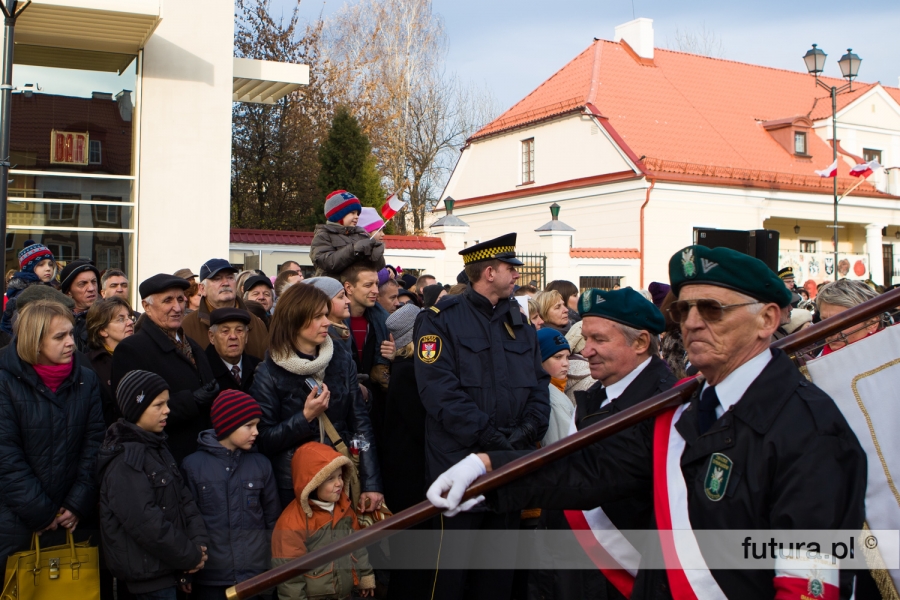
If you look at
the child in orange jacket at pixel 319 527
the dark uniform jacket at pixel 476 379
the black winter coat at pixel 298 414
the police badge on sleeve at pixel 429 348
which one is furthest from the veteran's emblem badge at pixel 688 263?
the black winter coat at pixel 298 414

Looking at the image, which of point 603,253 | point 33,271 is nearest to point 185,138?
point 33,271

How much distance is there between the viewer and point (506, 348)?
467cm

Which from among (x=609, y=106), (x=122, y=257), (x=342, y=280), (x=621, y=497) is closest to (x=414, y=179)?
(x=609, y=106)

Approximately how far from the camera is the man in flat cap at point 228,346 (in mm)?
5016

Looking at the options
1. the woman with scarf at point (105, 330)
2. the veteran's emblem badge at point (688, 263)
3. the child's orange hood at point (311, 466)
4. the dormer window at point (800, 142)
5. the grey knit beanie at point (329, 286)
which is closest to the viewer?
the veteran's emblem badge at point (688, 263)

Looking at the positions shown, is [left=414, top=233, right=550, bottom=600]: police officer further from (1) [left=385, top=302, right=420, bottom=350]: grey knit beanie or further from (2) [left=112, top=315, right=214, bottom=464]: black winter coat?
(2) [left=112, top=315, right=214, bottom=464]: black winter coat

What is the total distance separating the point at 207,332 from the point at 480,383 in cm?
224

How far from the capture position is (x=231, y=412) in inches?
166

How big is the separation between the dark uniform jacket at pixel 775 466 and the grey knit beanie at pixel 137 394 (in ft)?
8.92

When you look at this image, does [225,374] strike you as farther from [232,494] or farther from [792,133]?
[792,133]

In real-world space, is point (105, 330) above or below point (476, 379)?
above

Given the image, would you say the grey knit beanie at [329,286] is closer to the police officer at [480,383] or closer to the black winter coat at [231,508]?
the police officer at [480,383]

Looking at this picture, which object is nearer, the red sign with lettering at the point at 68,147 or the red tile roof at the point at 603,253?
the red sign with lettering at the point at 68,147

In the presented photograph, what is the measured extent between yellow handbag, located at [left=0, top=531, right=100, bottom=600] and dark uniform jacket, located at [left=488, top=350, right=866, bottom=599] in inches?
119
